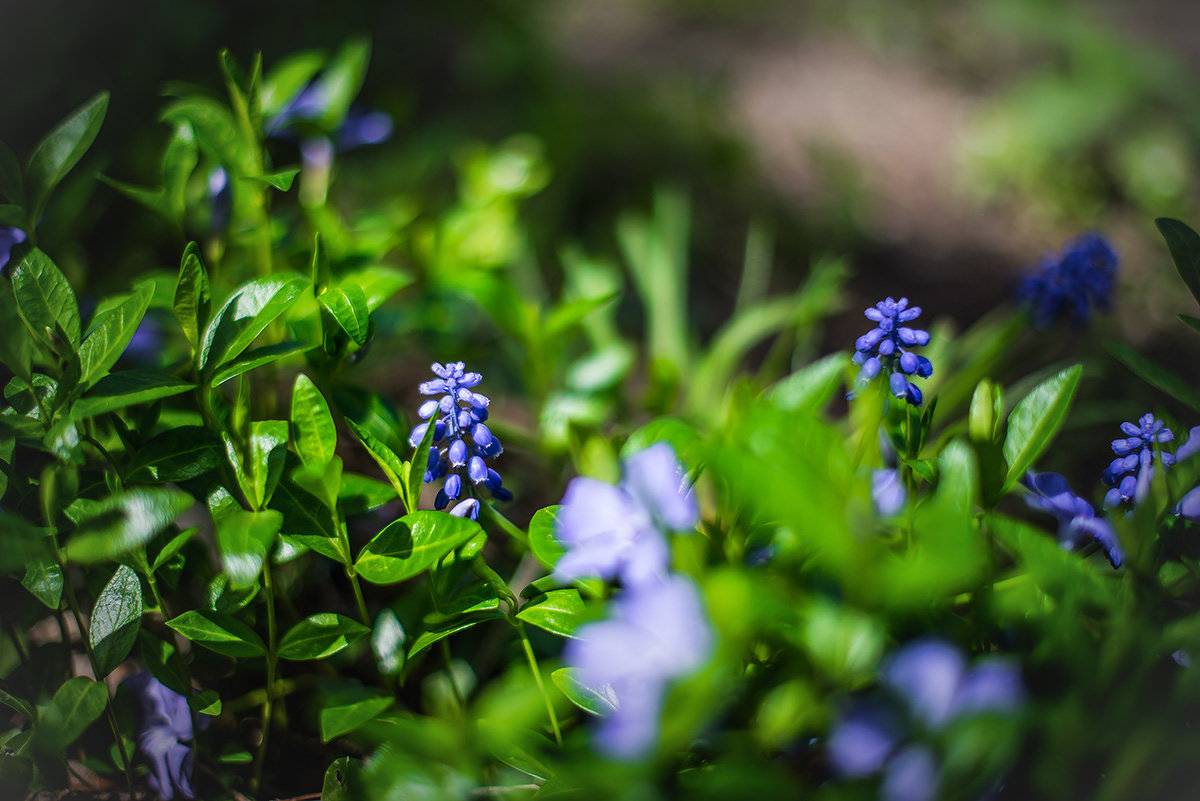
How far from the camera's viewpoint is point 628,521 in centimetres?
51

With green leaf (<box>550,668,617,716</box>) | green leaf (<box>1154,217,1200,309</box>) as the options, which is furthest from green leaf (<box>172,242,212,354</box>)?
green leaf (<box>1154,217,1200,309</box>)

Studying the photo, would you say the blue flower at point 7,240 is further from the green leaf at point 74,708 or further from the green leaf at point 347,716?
the green leaf at point 347,716

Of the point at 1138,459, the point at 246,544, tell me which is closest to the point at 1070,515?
the point at 1138,459

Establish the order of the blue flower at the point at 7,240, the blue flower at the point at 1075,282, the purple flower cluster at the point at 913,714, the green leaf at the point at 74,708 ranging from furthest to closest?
the blue flower at the point at 1075,282, the blue flower at the point at 7,240, the green leaf at the point at 74,708, the purple flower cluster at the point at 913,714

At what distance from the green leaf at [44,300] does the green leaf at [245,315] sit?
90mm

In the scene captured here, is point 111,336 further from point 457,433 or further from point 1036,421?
point 1036,421

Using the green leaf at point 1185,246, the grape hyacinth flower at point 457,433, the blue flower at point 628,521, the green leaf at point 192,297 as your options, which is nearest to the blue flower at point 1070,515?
the green leaf at point 1185,246

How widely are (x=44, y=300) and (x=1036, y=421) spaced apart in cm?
72

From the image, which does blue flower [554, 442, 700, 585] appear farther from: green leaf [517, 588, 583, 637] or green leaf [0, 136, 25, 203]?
green leaf [0, 136, 25, 203]

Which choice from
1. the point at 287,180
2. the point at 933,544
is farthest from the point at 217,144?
the point at 933,544

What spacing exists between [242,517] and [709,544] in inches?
12.3

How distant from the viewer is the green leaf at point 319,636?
Answer: 55 centimetres

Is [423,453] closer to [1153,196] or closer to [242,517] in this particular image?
[242,517]

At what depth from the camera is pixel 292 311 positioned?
679mm
